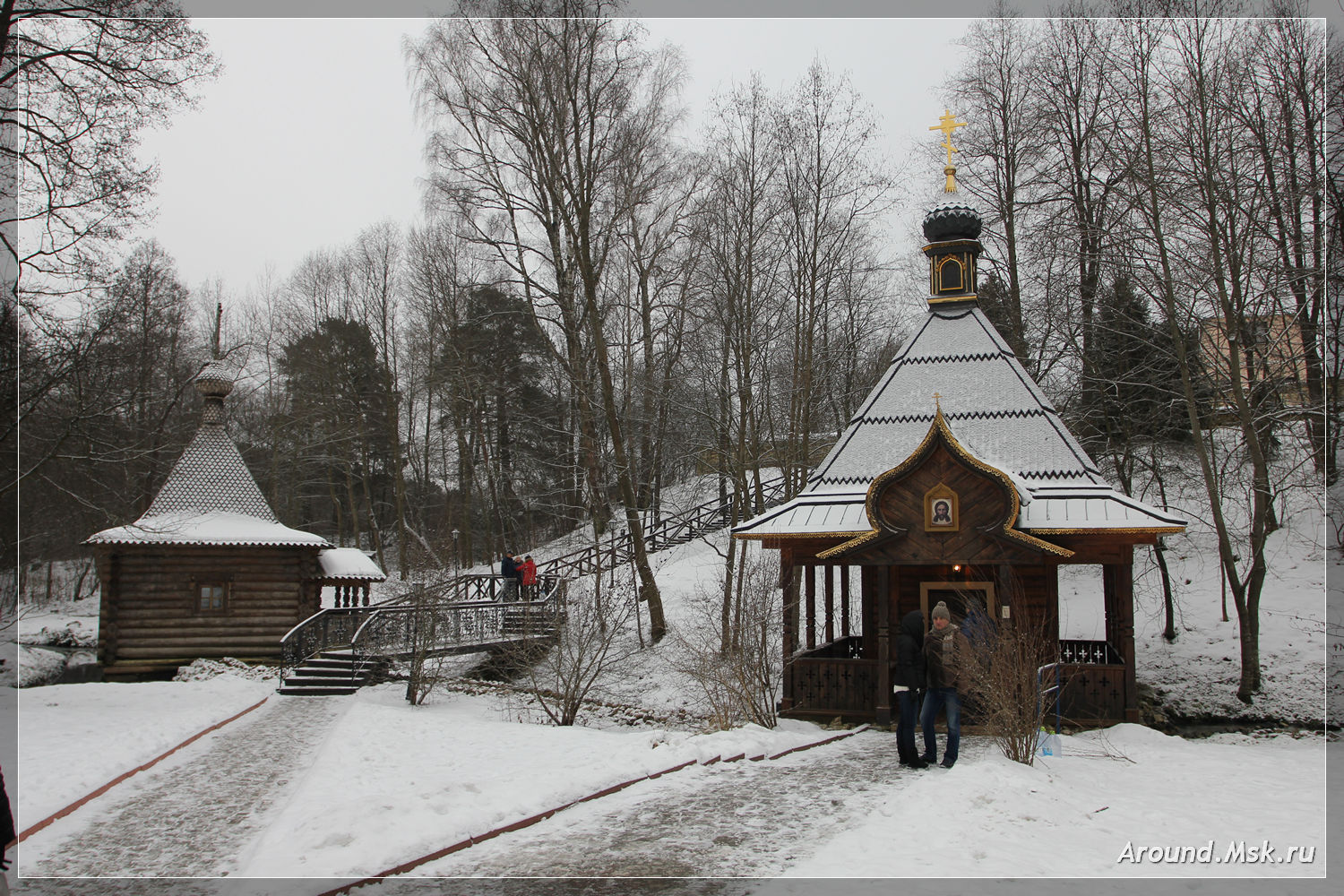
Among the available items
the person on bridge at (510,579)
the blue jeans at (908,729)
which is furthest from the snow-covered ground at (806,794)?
the person on bridge at (510,579)

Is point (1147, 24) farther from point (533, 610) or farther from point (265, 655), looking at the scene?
point (265, 655)

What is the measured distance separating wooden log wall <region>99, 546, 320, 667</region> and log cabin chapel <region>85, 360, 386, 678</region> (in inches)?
0.7

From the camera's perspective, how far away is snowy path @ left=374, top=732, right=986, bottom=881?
18.5 ft

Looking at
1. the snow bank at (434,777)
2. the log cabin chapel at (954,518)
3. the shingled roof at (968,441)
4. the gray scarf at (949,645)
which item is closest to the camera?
the snow bank at (434,777)

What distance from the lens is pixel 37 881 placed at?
5.94 meters

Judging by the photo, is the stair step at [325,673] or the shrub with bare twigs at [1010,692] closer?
the shrub with bare twigs at [1010,692]

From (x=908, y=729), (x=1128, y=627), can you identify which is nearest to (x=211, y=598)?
(x=908, y=729)

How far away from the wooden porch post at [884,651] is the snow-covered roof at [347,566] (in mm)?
13352

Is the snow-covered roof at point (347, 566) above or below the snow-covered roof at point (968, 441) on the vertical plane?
below

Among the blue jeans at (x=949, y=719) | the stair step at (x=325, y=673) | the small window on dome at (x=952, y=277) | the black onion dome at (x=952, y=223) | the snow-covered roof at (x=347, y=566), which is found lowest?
the stair step at (x=325, y=673)

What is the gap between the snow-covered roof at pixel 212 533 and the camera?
715 inches

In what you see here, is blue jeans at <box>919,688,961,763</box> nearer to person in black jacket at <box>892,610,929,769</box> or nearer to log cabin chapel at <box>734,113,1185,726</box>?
person in black jacket at <box>892,610,929,769</box>

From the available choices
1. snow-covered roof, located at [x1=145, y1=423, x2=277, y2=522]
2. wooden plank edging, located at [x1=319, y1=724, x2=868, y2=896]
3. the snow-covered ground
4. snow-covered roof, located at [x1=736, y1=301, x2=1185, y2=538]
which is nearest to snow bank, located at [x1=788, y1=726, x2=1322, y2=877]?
the snow-covered ground

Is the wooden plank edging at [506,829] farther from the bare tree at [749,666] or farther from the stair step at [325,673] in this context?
the stair step at [325,673]
